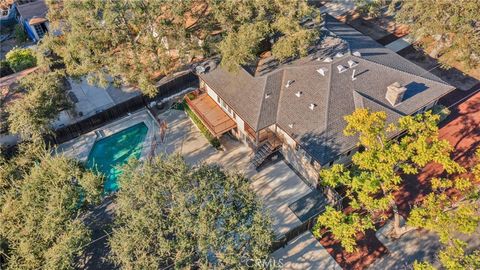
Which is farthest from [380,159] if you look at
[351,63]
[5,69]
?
[5,69]

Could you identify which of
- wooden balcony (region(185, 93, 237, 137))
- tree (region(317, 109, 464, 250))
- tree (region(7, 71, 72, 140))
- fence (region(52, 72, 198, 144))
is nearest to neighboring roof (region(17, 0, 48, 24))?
tree (region(7, 71, 72, 140))

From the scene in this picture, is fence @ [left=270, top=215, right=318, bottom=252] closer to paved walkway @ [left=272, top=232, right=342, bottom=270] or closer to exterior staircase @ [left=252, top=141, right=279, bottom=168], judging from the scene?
paved walkway @ [left=272, top=232, right=342, bottom=270]

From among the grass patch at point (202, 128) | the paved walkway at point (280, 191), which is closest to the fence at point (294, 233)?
the paved walkway at point (280, 191)

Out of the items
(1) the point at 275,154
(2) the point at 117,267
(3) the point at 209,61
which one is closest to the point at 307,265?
(1) the point at 275,154

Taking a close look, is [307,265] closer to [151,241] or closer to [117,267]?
[151,241]

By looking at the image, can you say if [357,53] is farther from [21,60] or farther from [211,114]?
[21,60]

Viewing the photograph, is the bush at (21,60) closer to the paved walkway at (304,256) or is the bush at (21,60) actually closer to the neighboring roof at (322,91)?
the neighboring roof at (322,91)

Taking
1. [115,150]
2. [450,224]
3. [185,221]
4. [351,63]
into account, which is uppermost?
[351,63]
